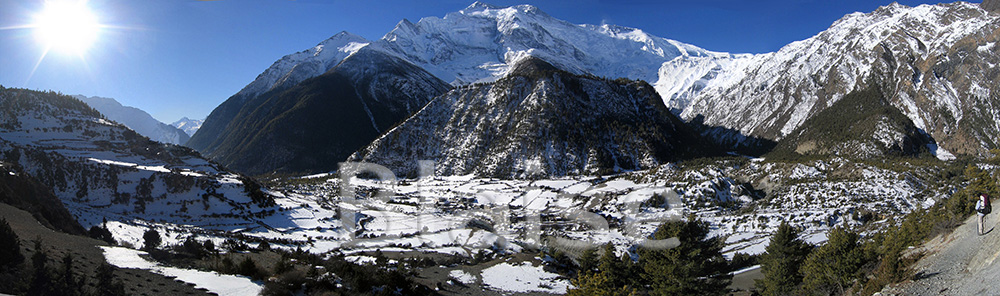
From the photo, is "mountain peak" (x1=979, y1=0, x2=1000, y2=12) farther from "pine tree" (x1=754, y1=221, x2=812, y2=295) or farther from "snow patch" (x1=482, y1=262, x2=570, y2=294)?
"snow patch" (x1=482, y1=262, x2=570, y2=294)

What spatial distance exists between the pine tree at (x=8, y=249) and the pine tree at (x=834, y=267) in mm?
39472

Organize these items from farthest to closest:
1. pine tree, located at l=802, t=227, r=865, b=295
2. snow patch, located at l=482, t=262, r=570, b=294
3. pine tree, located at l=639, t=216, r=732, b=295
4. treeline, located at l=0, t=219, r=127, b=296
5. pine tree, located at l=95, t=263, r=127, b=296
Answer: snow patch, located at l=482, t=262, r=570, b=294 < pine tree, located at l=802, t=227, r=865, b=295 < pine tree, located at l=639, t=216, r=732, b=295 < pine tree, located at l=95, t=263, r=127, b=296 < treeline, located at l=0, t=219, r=127, b=296

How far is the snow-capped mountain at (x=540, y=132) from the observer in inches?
4909

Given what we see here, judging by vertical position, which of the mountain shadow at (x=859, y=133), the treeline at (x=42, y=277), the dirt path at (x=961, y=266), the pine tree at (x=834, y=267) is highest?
the mountain shadow at (x=859, y=133)

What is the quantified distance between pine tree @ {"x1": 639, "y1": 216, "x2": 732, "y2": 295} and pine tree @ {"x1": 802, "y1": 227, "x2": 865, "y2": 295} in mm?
5496

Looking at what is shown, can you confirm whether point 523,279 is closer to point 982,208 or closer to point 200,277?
point 200,277

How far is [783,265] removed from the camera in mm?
32688

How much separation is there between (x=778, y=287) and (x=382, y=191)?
3643 inches

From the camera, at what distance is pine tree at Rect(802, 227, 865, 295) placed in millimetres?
28484

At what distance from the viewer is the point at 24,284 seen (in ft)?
45.8

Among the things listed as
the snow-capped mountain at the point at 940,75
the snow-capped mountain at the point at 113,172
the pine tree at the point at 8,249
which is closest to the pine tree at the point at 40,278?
the pine tree at the point at 8,249

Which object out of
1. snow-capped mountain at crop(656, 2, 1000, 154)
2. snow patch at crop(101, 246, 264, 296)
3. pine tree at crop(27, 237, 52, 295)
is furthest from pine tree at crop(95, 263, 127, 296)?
snow-capped mountain at crop(656, 2, 1000, 154)

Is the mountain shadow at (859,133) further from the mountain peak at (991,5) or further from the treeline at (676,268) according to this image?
the treeline at (676,268)

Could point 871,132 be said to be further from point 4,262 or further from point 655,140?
point 4,262
